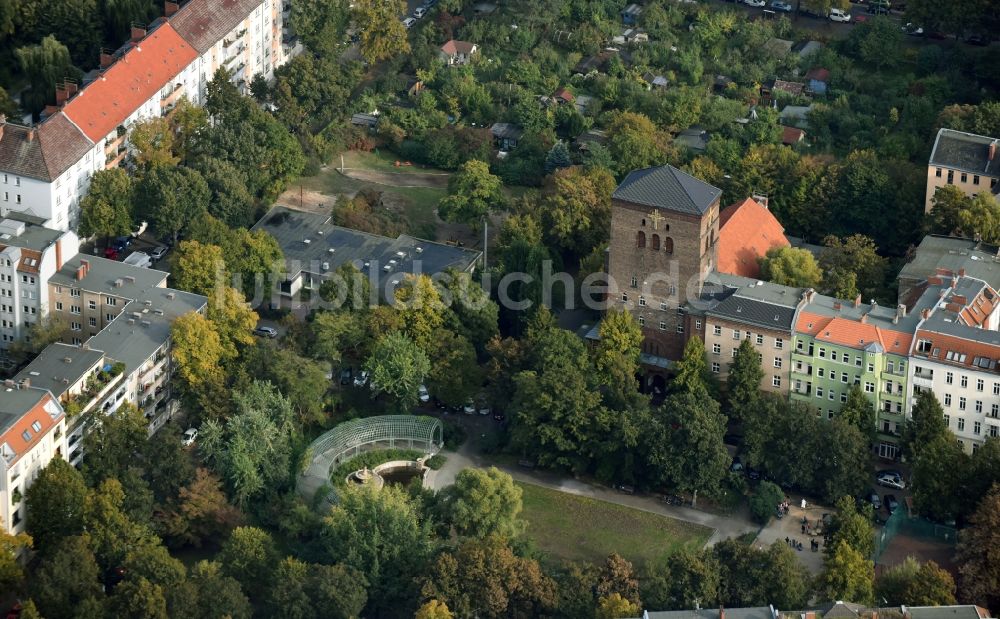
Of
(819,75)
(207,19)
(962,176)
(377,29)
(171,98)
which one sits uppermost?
(207,19)

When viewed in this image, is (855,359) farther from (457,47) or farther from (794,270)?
(457,47)

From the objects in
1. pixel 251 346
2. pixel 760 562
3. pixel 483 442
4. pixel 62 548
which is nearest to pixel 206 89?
pixel 251 346

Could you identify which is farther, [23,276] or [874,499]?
[23,276]

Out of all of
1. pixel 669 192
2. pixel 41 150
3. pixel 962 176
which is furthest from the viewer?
pixel 962 176

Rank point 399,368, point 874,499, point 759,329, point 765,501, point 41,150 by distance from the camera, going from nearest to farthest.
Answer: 1. point 765,501
2. point 874,499
3. point 759,329
4. point 399,368
5. point 41,150

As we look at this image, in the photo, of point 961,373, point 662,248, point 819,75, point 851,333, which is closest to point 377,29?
point 819,75

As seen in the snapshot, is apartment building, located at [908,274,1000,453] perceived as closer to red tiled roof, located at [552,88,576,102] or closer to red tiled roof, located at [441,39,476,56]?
red tiled roof, located at [552,88,576,102]

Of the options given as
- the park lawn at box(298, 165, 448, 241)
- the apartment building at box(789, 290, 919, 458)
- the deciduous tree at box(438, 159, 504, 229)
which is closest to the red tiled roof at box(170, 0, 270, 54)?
the park lawn at box(298, 165, 448, 241)
